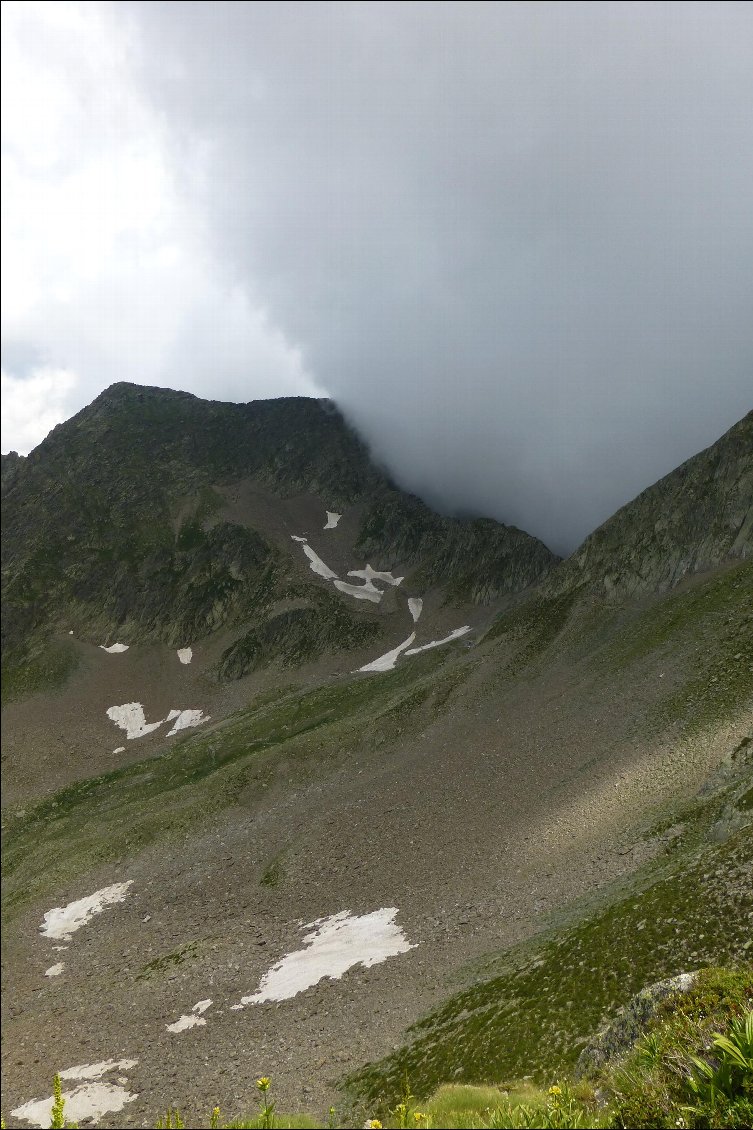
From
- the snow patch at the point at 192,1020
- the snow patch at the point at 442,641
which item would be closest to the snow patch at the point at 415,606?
the snow patch at the point at 442,641

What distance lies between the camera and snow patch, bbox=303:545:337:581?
14238cm

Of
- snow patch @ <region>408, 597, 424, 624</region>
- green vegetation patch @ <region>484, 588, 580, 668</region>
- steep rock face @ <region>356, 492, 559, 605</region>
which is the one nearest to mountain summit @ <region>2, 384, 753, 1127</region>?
green vegetation patch @ <region>484, 588, 580, 668</region>

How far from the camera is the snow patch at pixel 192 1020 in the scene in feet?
94.0

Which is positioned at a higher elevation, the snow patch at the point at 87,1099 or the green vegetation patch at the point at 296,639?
the green vegetation patch at the point at 296,639

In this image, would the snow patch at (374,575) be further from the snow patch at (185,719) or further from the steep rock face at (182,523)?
the snow patch at (185,719)

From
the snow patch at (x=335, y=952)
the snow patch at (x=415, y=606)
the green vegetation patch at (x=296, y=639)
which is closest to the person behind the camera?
the snow patch at (x=335, y=952)

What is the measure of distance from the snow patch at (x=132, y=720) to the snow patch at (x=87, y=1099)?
71580 mm

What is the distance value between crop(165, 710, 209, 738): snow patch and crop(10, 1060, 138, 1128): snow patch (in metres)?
69.5

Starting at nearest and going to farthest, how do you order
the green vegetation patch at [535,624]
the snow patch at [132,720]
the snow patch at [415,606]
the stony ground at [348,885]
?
1. the stony ground at [348,885]
2. the green vegetation patch at [535,624]
3. the snow patch at [132,720]
4. the snow patch at [415,606]

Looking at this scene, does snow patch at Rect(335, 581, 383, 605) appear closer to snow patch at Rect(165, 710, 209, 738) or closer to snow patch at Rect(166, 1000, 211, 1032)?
snow patch at Rect(165, 710, 209, 738)

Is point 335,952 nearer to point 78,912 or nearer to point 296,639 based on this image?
point 78,912

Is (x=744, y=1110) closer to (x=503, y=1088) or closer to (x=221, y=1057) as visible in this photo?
(x=503, y=1088)

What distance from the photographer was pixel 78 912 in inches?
1849

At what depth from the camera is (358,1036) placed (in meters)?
22.9
